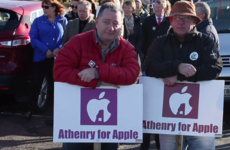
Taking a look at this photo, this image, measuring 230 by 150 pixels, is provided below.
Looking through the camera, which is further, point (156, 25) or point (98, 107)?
point (156, 25)

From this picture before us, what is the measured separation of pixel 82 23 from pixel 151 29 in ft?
4.12

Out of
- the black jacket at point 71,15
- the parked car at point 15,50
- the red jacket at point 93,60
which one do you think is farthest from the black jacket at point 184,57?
the black jacket at point 71,15

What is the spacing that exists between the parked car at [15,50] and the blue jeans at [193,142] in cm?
340

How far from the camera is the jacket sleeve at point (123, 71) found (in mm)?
3336

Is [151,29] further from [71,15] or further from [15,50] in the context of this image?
[15,50]

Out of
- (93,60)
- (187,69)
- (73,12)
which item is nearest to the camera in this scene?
(93,60)

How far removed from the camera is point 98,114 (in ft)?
11.6

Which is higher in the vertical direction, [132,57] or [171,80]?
[132,57]

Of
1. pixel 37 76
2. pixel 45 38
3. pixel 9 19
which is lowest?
→ pixel 37 76

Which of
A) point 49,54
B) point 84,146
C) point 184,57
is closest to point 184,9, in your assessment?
point 184,57

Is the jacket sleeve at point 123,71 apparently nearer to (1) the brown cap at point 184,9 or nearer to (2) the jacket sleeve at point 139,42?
(1) the brown cap at point 184,9

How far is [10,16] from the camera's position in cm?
689

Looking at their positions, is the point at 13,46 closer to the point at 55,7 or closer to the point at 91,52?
the point at 55,7

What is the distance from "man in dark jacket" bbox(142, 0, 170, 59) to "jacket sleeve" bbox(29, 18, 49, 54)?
1.57 m
